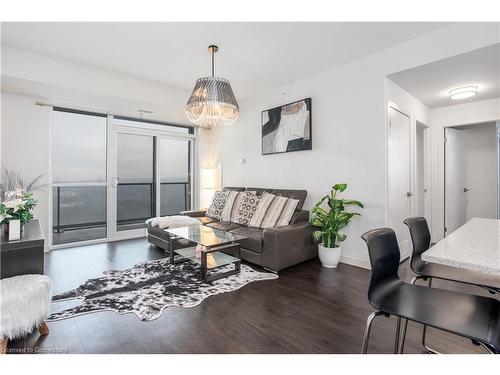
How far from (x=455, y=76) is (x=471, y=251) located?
2.98 metres

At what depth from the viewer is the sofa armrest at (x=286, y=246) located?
2961 mm

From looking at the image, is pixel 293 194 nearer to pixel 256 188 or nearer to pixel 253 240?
pixel 256 188

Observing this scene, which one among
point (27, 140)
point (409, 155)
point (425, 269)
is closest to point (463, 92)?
point (409, 155)

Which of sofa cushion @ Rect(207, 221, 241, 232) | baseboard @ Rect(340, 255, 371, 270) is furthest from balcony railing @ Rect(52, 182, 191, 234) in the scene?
baseboard @ Rect(340, 255, 371, 270)

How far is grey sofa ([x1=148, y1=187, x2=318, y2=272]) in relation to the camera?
9.77ft

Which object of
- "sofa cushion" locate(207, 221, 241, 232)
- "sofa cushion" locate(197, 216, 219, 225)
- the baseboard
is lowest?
the baseboard

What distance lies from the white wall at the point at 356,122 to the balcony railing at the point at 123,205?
2.48 meters

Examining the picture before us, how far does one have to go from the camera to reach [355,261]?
11.0 feet

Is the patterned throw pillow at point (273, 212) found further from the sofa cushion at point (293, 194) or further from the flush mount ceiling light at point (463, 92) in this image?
the flush mount ceiling light at point (463, 92)

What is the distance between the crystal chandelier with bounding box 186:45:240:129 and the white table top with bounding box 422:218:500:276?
2.28m

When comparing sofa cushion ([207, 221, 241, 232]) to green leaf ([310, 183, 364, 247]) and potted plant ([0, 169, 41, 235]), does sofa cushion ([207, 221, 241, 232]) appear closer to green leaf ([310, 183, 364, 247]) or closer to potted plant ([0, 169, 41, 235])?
green leaf ([310, 183, 364, 247])

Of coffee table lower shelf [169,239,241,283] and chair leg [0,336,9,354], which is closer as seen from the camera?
chair leg [0,336,9,354]

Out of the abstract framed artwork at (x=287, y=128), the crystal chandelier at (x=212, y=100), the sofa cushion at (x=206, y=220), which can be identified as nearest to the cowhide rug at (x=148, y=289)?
the sofa cushion at (x=206, y=220)
